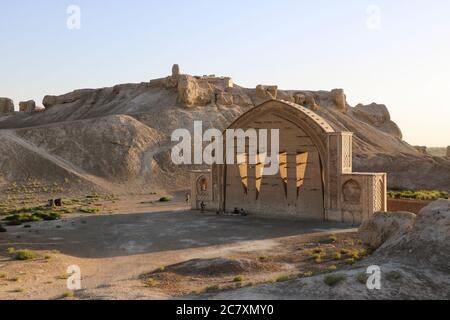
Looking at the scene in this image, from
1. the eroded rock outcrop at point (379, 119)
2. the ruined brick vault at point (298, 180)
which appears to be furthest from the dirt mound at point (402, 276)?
the eroded rock outcrop at point (379, 119)

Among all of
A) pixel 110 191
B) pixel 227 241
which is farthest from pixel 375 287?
pixel 110 191

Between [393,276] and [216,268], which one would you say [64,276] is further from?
[393,276]

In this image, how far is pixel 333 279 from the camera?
11531mm

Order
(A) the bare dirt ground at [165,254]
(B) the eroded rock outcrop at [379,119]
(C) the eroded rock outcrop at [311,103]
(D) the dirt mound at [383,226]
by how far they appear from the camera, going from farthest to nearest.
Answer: (B) the eroded rock outcrop at [379,119] → (C) the eroded rock outcrop at [311,103] → (D) the dirt mound at [383,226] → (A) the bare dirt ground at [165,254]

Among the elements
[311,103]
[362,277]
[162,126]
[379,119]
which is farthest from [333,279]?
[379,119]

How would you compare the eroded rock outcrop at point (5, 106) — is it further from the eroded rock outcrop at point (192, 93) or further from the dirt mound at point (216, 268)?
the dirt mound at point (216, 268)

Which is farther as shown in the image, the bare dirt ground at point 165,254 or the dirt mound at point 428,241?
the bare dirt ground at point 165,254

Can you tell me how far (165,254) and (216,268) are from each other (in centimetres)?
416

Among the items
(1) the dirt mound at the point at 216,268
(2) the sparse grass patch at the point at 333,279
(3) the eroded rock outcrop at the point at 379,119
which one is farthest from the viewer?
(3) the eroded rock outcrop at the point at 379,119

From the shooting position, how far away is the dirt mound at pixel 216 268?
55.3 ft

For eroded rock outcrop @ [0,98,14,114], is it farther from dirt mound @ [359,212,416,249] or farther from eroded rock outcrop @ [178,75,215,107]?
dirt mound @ [359,212,416,249]

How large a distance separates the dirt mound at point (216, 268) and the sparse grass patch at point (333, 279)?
5.54 m

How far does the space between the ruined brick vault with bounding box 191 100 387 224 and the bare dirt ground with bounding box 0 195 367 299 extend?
58.6 inches

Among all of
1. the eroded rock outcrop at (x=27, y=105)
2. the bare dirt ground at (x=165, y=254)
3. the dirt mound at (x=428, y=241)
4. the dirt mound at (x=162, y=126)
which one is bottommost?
the bare dirt ground at (x=165, y=254)
